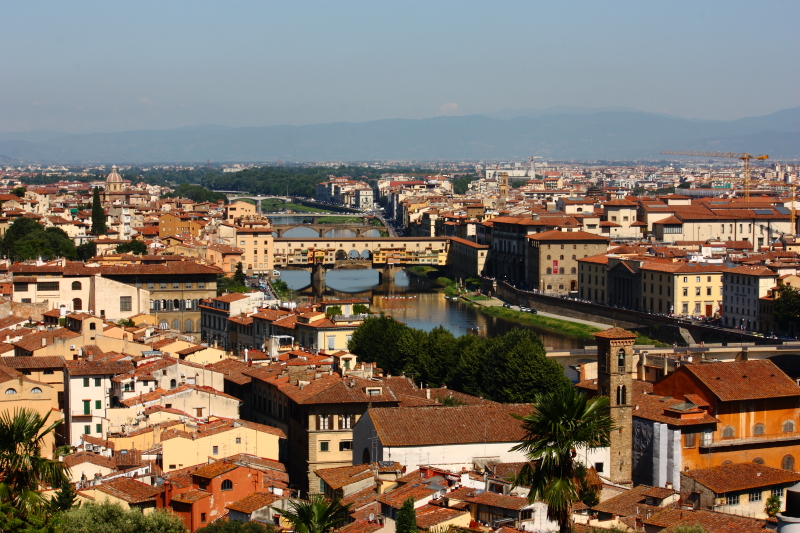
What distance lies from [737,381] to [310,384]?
5.89m

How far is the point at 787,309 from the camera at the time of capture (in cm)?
3584

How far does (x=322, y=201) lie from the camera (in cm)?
13150

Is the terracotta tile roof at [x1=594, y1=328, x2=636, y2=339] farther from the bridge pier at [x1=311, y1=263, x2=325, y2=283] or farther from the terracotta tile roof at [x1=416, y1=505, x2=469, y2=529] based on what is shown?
the bridge pier at [x1=311, y1=263, x2=325, y2=283]

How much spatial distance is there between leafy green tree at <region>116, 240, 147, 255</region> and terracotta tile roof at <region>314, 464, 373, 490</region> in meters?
30.8

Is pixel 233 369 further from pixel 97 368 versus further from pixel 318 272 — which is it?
pixel 318 272

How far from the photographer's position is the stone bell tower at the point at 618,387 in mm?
16406

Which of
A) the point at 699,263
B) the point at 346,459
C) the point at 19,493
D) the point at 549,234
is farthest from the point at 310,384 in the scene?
the point at 549,234

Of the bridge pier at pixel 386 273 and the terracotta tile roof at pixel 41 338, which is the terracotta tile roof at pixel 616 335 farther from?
the bridge pier at pixel 386 273

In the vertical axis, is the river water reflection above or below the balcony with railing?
below

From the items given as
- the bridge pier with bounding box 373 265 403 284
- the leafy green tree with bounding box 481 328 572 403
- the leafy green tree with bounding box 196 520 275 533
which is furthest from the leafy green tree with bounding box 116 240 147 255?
the leafy green tree with bounding box 196 520 275 533

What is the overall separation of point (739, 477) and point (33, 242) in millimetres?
31962

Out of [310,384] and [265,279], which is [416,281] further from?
[310,384]

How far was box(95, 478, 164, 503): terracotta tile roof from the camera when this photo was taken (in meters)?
12.6

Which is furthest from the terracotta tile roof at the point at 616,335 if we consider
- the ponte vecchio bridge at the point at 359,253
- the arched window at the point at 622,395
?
the ponte vecchio bridge at the point at 359,253
